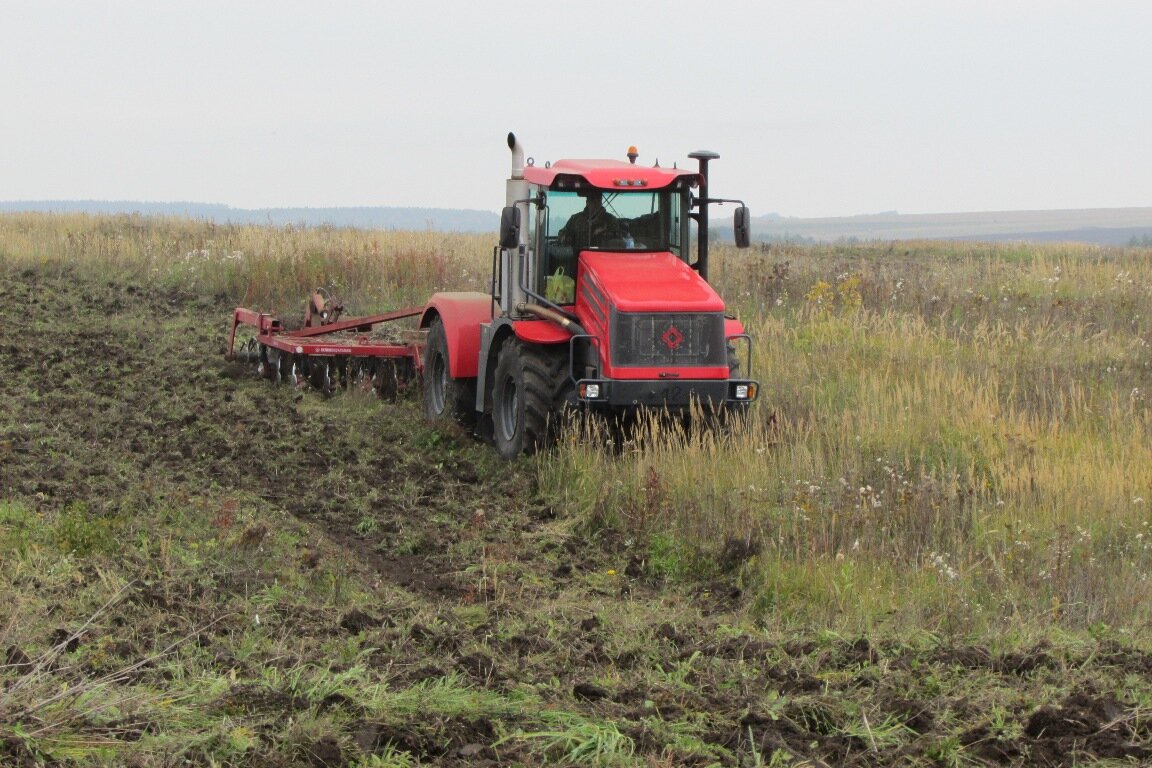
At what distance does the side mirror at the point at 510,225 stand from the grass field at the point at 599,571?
1.61 metres

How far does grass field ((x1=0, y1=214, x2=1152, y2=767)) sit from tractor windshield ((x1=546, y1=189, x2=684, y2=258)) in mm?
1548

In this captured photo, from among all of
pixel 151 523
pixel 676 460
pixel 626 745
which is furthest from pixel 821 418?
pixel 626 745

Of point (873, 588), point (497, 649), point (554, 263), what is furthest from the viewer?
point (554, 263)

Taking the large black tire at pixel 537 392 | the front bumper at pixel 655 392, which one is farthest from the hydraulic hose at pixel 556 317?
the front bumper at pixel 655 392

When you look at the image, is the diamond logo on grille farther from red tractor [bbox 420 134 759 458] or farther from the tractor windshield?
the tractor windshield

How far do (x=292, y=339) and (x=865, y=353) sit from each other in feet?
18.7

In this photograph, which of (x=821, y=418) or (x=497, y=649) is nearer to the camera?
(x=497, y=649)

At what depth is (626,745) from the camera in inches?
173

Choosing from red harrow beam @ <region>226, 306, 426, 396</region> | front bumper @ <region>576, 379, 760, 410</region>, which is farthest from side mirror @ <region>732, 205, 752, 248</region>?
red harrow beam @ <region>226, 306, 426, 396</region>

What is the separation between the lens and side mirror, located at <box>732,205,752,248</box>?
10.3 meters

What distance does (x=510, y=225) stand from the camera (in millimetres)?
10016

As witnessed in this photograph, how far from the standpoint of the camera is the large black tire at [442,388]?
1145 centimetres

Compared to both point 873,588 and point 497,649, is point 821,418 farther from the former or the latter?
point 497,649

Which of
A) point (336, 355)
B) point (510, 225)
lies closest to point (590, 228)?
point (510, 225)
